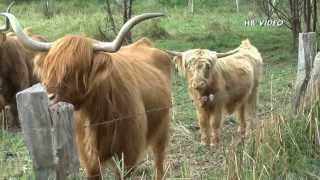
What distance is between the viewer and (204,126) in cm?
835

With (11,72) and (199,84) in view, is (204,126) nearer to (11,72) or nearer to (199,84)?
(199,84)

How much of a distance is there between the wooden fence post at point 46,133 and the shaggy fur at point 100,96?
3.93 feet

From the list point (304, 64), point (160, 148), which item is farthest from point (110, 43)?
point (160, 148)

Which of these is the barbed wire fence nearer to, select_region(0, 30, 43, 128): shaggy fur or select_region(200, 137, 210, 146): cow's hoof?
select_region(200, 137, 210, 146): cow's hoof

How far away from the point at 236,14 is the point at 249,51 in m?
11.3

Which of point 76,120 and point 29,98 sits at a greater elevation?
point 29,98

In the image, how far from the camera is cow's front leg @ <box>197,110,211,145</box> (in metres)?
8.27

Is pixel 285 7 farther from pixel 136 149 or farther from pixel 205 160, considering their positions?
pixel 136 149

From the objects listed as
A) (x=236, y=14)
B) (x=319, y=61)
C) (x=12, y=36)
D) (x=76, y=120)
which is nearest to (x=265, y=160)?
(x=319, y=61)

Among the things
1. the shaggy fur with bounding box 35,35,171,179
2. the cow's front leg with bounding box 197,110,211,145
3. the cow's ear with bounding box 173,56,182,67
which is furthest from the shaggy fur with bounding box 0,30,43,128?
the shaggy fur with bounding box 35,35,171,179

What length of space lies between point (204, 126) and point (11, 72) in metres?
2.78

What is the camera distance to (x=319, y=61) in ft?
17.3

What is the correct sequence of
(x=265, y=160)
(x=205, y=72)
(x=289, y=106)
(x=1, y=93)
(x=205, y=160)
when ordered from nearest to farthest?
(x=265, y=160), (x=289, y=106), (x=205, y=160), (x=205, y=72), (x=1, y=93)

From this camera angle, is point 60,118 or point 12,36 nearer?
point 60,118
